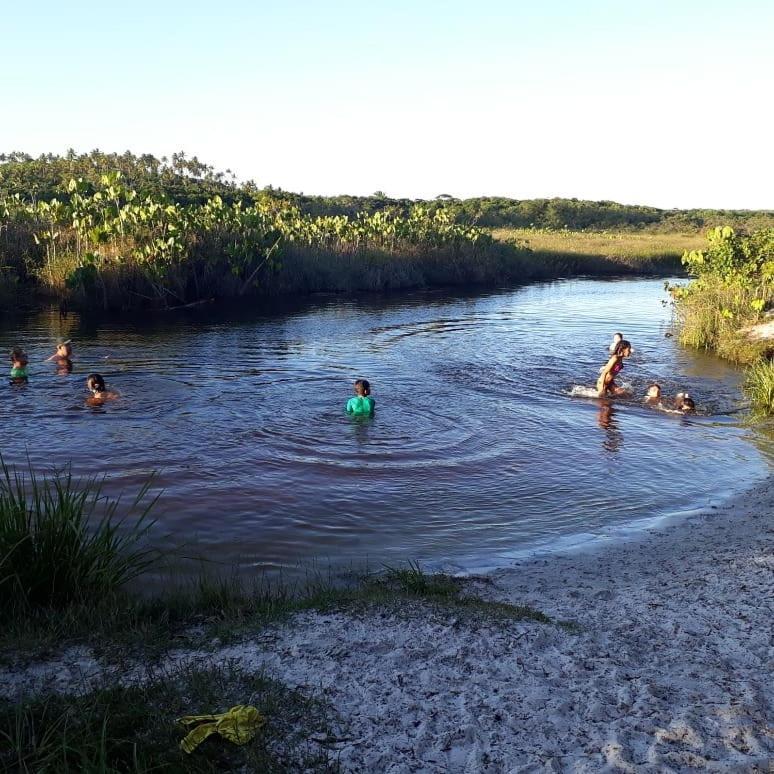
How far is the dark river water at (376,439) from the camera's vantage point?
302 inches

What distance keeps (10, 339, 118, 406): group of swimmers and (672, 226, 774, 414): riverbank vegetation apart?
45.4ft

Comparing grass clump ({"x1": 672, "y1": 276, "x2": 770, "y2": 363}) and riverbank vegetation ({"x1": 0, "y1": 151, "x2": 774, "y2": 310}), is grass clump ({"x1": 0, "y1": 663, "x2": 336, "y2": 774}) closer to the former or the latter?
grass clump ({"x1": 672, "y1": 276, "x2": 770, "y2": 363})

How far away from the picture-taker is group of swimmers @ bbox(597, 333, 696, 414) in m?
13.0

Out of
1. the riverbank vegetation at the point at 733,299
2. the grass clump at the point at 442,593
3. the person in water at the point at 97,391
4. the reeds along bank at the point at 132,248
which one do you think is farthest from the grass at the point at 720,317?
the reeds along bank at the point at 132,248

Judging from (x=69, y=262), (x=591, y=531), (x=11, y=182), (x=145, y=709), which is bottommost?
(x=591, y=531)

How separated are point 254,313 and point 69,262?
590 centimetres

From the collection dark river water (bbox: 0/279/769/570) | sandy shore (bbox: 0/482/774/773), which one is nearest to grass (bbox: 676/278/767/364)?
dark river water (bbox: 0/279/769/570)

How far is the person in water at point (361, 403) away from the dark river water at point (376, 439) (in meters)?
0.17

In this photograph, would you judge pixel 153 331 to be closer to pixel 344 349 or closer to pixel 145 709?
pixel 344 349

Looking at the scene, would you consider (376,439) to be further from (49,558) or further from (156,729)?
(156,729)

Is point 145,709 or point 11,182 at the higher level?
point 11,182

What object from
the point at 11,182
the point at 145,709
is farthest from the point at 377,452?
the point at 11,182

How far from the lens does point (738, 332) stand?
18.2 meters

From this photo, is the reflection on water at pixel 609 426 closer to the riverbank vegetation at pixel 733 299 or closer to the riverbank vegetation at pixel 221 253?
the riverbank vegetation at pixel 733 299
